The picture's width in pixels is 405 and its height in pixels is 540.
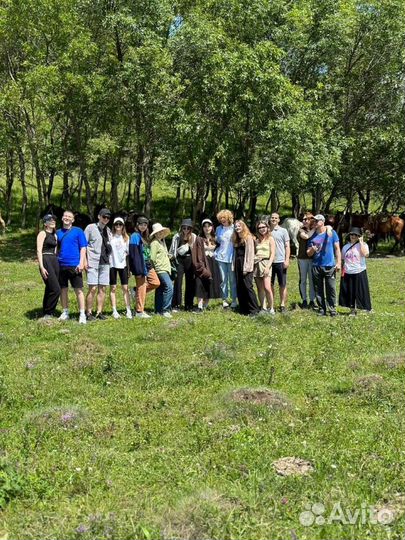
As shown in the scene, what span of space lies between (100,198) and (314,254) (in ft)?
94.0

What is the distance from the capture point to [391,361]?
815cm

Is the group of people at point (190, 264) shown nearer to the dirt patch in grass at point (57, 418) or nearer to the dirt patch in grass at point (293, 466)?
the dirt patch in grass at point (57, 418)

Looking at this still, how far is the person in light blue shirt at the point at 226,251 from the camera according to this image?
12781 millimetres

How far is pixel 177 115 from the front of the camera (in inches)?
925

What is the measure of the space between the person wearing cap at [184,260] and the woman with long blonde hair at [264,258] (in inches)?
57.6

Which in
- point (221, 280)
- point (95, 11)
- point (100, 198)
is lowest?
point (221, 280)

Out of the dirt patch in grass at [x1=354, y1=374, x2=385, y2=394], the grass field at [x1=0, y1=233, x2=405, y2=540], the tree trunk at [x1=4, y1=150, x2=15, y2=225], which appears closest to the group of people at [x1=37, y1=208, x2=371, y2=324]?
the grass field at [x1=0, y1=233, x2=405, y2=540]

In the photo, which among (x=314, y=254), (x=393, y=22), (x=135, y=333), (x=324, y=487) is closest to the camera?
(x=324, y=487)

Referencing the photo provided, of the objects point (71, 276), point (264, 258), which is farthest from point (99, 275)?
point (264, 258)

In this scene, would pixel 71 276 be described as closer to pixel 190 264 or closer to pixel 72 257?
pixel 72 257

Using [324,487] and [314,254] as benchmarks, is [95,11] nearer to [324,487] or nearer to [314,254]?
[314,254]

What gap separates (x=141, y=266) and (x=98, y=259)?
871 mm

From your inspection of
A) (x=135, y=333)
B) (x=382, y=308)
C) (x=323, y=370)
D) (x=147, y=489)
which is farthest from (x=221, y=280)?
(x=147, y=489)

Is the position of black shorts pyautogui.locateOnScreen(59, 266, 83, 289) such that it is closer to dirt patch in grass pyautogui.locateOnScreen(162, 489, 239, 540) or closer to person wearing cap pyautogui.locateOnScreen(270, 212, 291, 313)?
person wearing cap pyautogui.locateOnScreen(270, 212, 291, 313)
